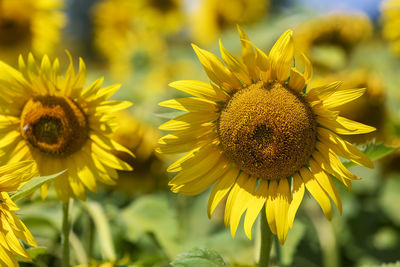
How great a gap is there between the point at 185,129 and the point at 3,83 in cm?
41

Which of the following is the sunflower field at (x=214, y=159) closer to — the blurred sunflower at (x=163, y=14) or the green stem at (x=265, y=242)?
the green stem at (x=265, y=242)

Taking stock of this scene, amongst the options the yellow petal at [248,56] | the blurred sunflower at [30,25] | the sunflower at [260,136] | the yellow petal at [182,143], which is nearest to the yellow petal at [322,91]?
the sunflower at [260,136]

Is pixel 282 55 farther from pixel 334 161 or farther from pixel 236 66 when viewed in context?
pixel 334 161

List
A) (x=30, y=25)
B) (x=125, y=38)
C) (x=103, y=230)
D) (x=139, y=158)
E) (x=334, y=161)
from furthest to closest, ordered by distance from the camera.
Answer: (x=125, y=38), (x=30, y=25), (x=139, y=158), (x=103, y=230), (x=334, y=161)

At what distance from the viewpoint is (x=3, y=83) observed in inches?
43.4

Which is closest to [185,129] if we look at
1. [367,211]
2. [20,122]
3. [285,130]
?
[285,130]

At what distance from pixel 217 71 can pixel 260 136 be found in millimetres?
164

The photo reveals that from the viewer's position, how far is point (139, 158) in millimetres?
2074

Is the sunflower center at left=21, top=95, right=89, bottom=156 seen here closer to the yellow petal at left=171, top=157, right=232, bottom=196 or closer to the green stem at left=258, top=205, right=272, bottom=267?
the yellow petal at left=171, top=157, right=232, bottom=196

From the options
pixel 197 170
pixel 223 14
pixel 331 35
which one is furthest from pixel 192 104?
pixel 223 14

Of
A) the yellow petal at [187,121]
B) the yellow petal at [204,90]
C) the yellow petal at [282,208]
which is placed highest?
the yellow petal at [204,90]

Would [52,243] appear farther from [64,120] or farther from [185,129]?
[185,129]

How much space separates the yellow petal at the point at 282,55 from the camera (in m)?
0.98

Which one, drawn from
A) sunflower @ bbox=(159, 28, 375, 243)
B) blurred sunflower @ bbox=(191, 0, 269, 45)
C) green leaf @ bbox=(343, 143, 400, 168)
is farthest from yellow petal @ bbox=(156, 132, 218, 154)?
blurred sunflower @ bbox=(191, 0, 269, 45)
